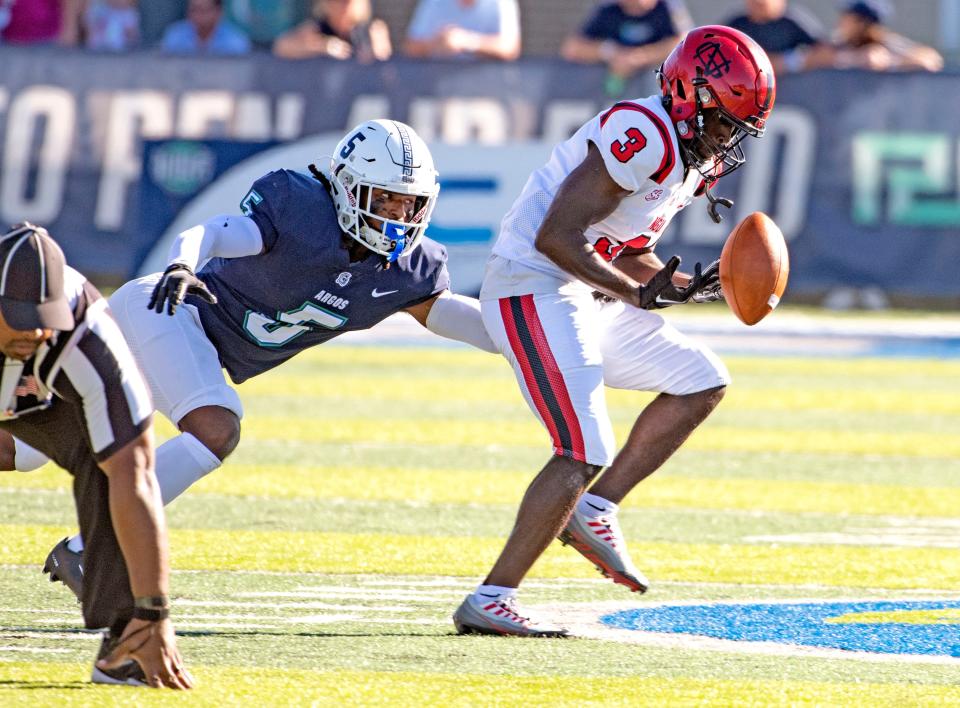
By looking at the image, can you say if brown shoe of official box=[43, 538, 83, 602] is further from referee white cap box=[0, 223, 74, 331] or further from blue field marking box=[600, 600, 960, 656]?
blue field marking box=[600, 600, 960, 656]

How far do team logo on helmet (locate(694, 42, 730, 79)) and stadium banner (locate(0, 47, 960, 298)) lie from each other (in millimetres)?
8139

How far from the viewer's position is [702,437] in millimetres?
9555

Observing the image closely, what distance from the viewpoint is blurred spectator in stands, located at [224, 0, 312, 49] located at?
21.1 m

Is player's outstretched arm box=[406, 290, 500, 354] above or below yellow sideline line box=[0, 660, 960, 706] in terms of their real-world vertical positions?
above

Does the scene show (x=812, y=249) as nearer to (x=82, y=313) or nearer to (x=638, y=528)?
(x=638, y=528)

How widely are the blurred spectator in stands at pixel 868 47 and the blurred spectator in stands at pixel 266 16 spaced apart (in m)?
8.18

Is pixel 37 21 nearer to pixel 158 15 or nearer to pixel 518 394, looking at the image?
pixel 158 15

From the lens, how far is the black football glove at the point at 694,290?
5.38m

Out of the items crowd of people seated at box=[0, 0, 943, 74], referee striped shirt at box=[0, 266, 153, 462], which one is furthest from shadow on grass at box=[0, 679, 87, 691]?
crowd of people seated at box=[0, 0, 943, 74]

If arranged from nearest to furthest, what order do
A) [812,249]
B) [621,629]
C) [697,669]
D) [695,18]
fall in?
1. [697,669]
2. [621,629]
3. [812,249]
4. [695,18]

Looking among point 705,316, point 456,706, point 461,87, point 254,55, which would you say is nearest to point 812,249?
point 705,316

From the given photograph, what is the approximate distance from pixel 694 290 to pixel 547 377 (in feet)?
1.72

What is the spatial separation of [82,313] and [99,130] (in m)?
10.8

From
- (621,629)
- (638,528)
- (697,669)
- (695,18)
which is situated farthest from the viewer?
(695,18)
